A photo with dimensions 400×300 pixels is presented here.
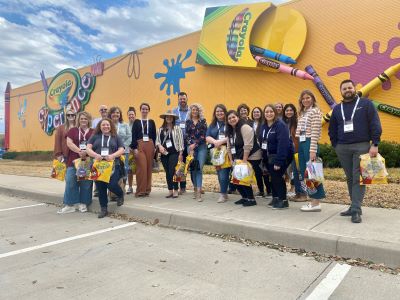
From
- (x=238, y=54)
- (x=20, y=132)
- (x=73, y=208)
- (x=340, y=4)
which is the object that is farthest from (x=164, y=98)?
(x=20, y=132)

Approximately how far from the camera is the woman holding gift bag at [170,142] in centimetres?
685

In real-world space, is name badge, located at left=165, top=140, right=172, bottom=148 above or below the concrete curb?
above

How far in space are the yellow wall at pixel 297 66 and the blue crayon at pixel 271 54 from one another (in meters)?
→ 0.44

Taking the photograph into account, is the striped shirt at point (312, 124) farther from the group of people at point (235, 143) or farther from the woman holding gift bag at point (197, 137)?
the woman holding gift bag at point (197, 137)

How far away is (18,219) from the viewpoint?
6.43 metres

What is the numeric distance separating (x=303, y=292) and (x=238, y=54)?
11.9m

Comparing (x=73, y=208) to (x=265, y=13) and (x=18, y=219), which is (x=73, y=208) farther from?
(x=265, y=13)

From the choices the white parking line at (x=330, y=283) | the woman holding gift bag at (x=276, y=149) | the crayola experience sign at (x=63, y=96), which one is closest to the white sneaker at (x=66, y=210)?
the woman holding gift bag at (x=276, y=149)

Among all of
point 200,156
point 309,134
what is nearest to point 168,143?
point 200,156

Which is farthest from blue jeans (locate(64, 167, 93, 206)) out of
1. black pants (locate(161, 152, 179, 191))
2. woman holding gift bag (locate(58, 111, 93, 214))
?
black pants (locate(161, 152, 179, 191))

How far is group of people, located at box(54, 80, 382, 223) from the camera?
4775 mm

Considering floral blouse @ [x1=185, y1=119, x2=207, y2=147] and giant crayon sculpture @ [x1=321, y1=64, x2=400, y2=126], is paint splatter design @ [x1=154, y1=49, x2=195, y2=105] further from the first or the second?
floral blouse @ [x1=185, y1=119, x2=207, y2=147]

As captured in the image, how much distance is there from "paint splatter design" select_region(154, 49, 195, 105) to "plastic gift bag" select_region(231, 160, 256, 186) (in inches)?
450

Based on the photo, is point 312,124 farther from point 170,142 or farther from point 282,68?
point 282,68
